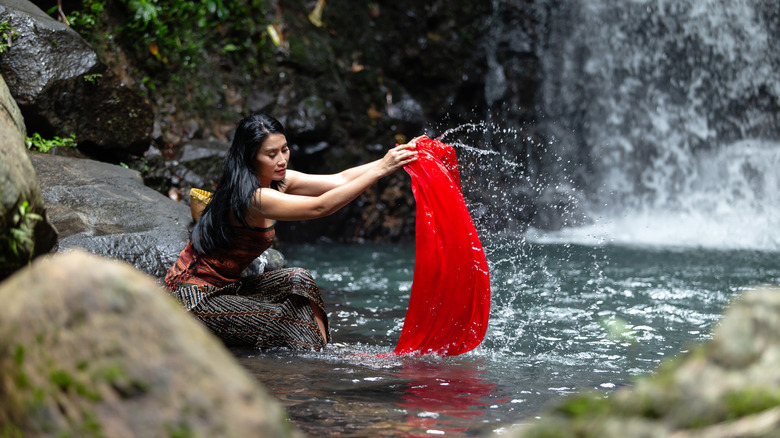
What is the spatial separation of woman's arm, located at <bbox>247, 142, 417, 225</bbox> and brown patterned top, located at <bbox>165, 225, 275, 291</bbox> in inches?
5.8

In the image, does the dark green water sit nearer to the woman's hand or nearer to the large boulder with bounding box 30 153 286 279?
the woman's hand

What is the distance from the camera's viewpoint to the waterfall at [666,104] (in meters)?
11.3

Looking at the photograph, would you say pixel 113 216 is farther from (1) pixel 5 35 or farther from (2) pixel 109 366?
(2) pixel 109 366

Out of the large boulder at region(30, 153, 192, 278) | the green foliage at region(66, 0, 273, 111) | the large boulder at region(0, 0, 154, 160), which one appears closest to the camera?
the large boulder at region(30, 153, 192, 278)

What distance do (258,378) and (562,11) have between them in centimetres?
1025

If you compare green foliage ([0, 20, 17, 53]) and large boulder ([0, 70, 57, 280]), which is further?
green foliage ([0, 20, 17, 53])

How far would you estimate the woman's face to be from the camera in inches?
155

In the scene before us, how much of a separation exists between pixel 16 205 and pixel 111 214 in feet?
9.45

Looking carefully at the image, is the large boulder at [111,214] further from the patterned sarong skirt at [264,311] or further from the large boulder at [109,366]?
the large boulder at [109,366]

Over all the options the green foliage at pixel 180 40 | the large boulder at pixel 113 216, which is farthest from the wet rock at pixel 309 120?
the large boulder at pixel 113 216

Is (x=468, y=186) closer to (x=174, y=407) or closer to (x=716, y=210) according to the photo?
(x=716, y=210)

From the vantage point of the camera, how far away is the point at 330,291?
6344 mm

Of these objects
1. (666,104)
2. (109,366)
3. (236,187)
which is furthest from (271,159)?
(666,104)

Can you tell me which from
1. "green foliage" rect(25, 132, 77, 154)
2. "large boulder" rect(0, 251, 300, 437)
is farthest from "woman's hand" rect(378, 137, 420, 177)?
"green foliage" rect(25, 132, 77, 154)
